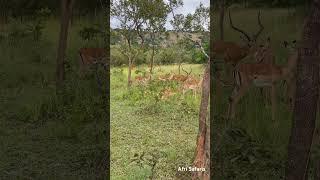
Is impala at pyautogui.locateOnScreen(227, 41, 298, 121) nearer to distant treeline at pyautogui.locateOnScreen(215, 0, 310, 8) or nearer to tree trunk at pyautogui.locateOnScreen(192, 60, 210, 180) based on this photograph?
distant treeline at pyautogui.locateOnScreen(215, 0, 310, 8)

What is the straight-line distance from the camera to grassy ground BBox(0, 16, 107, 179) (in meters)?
3.80

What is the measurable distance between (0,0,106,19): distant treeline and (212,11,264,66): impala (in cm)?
112

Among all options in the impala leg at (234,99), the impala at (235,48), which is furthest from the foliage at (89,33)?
the impala leg at (234,99)

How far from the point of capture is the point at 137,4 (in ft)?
13.5

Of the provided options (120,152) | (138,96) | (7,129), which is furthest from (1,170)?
(138,96)

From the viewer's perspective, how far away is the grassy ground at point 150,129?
3.73 metres

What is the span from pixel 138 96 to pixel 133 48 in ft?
1.33

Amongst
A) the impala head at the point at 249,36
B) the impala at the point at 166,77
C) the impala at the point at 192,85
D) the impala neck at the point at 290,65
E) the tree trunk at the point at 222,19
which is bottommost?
the impala at the point at 192,85

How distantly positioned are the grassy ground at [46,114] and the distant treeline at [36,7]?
0.30 ft

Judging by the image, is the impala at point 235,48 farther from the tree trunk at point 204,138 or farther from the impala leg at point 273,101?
the tree trunk at point 204,138

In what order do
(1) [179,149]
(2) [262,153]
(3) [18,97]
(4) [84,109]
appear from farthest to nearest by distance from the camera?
(3) [18,97] < (4) [84,109] < (1) [179,149] < (2) [262,153]

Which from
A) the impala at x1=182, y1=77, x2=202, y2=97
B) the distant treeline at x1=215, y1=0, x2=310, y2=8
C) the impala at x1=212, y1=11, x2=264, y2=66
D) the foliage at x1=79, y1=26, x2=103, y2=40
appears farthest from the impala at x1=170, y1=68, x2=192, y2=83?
the foliage at x1=79, y1=26, x2=103, y2=40

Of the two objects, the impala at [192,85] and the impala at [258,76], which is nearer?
the impala at [258,76]

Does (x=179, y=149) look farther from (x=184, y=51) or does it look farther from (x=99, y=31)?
(x=99, y=31)
